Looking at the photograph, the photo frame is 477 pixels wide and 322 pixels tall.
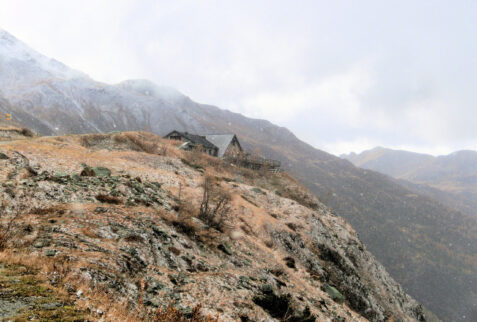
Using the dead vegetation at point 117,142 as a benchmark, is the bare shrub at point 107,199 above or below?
below

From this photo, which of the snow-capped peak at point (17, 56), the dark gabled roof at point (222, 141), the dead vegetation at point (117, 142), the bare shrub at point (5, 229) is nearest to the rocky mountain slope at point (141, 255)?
the bare shrub at point (5, 229)

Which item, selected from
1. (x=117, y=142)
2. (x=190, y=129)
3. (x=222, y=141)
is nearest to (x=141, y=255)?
(x=117, y=142)

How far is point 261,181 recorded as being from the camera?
162ft

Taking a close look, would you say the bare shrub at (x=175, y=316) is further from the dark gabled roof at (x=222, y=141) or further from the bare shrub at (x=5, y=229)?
the dark gabled roof at (x=222, y=141)

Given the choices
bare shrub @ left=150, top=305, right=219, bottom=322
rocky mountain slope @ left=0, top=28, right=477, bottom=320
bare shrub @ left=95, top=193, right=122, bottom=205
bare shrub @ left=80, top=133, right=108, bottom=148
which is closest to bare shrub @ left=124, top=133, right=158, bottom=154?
bare shrub @ left=80, top=133, right=108, bottom=148

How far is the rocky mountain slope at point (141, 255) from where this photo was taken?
596 centimetres

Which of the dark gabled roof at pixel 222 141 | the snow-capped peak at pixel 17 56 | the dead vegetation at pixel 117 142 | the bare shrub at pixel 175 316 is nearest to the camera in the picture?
the bare shrub at pixel 175 316

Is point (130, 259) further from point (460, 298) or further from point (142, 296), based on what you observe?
point (460, 298)

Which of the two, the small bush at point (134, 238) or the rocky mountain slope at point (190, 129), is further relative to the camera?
the rocky mountain slope at point (190, 129)

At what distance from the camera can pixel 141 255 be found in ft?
32.3

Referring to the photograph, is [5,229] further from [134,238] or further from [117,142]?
[117,142]

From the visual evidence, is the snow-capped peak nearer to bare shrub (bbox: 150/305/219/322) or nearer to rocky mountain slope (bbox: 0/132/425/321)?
rocky mountain slope (bbox: 0/132/425/321)

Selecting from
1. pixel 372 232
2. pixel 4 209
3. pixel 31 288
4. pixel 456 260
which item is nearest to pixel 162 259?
pixel 31 288

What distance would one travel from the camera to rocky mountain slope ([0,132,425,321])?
5.96 metres
